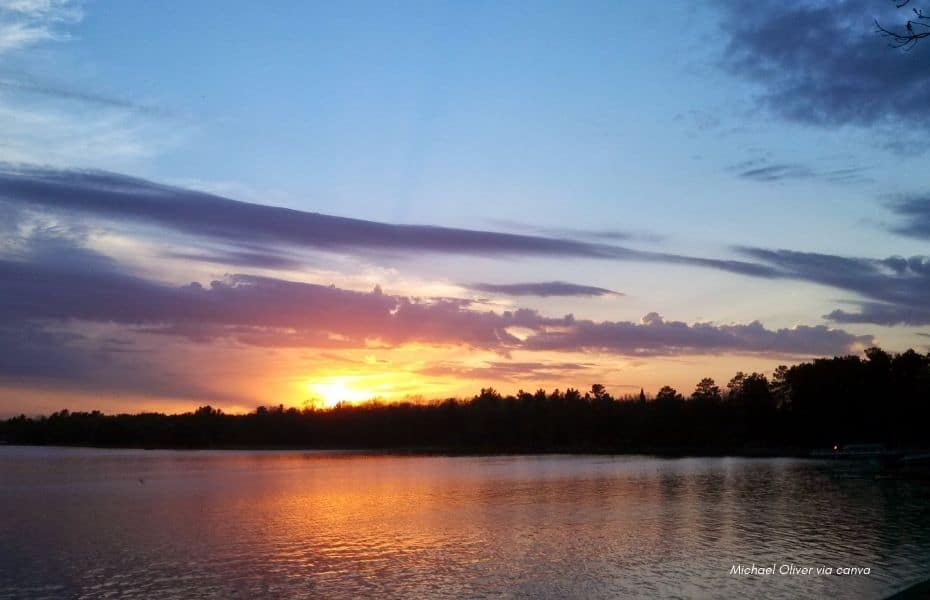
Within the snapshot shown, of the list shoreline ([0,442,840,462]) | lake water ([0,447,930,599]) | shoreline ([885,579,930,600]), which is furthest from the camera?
shoreline ([0,442,840,462])

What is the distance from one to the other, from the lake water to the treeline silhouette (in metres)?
51.7

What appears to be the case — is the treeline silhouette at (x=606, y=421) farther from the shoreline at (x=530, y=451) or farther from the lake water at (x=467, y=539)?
the lake water at (x=467, y=539)

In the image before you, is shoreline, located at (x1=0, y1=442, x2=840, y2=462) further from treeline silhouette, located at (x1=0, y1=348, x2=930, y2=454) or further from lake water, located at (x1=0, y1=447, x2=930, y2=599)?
lake water, located at (x1=0, y1=447, x2=930, y2=599)

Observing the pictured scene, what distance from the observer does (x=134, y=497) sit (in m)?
45.2

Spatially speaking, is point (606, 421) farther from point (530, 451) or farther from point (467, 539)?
point (467, 539)

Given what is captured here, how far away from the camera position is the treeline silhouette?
99.1 metres

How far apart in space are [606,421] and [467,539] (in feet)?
369

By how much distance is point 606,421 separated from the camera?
136 meters

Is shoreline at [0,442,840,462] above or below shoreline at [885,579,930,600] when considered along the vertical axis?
below

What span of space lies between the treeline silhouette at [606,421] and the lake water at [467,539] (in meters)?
51.7

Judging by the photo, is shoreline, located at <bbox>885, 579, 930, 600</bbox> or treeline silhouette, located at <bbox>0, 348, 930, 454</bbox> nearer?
shoreline, located at <bbox>885, 579, 930, 600</bbox>

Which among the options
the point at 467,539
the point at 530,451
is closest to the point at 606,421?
the point at 530,451

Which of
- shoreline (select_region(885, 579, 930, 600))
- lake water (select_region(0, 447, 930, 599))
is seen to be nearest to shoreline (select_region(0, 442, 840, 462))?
lake water (select_region(0, 447, 930, 599))

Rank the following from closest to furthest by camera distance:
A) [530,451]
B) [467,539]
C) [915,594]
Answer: [915,594] → [467,539] → [530,451]
